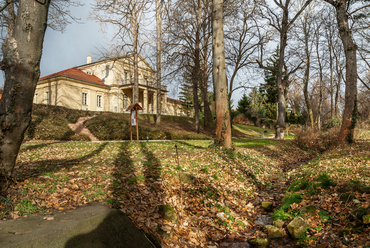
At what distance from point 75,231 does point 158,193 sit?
2.26 metres

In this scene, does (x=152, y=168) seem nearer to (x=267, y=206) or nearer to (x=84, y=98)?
(x=267, y=206)

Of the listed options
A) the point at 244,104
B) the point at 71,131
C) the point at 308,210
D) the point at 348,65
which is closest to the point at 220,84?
the point at 308,210

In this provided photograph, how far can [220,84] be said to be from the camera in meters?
8.95

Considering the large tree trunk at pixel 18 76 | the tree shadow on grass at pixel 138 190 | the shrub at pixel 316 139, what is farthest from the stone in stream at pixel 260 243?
the shrub at pixel 316 139

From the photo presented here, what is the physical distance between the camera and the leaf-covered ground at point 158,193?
372 cm

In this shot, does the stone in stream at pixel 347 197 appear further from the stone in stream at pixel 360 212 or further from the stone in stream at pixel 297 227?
the stone in stream at pixel 297 227

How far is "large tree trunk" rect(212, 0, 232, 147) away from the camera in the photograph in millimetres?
8961

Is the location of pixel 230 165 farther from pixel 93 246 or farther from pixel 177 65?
pixel 177 65

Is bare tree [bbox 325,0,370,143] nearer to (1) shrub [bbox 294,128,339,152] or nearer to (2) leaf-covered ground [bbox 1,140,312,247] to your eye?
(1) shrub [bbox 294,128,339,152]

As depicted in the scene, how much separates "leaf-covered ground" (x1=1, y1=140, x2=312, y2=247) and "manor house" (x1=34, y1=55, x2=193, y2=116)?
20.6 meters

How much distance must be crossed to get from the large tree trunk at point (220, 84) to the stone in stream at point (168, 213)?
16.9 feet

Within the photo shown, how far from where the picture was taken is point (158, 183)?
5.16m

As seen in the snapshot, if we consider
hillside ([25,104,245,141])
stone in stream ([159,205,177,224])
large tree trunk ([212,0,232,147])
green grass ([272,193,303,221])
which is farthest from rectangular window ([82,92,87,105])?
green grass ([272,193,303,221])

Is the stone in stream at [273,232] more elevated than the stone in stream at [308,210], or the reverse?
the stone in stream at [308,210]
